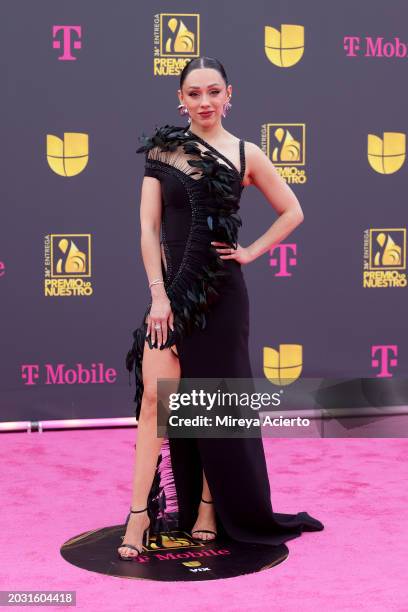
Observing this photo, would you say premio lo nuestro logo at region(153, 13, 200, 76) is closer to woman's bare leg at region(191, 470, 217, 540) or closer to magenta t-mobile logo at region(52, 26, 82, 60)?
magenta t-mobile logo at region(52, 26, 82, 60)

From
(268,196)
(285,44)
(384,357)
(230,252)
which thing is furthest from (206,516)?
(285,44)

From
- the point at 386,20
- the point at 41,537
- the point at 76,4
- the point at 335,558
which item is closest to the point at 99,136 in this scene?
the point at 76,4

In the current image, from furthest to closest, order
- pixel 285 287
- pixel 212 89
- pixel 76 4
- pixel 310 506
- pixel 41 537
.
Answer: pixel 285 287 < pixel 76 4 < pixel 310 506 < pixel 41 537 < pixel 212 89

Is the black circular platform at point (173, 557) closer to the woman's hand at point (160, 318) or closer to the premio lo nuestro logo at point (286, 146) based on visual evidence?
the woman's hand at point (160, 318)

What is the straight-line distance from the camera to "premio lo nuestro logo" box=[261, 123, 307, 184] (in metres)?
5.02

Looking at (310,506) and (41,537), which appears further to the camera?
(310,506)

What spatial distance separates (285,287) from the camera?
5113 mm

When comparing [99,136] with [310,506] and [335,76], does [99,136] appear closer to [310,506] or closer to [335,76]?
[335,76]

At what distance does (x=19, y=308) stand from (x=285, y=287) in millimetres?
1347

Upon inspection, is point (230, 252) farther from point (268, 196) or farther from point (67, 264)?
point (67, 264)

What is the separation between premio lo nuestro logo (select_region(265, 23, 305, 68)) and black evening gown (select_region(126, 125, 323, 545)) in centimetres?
200

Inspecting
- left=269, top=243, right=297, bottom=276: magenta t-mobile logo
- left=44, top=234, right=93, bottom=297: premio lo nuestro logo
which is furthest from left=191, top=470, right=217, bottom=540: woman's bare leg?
left=269, top=243, right=297, bottom=276: magenta t-mobile logo

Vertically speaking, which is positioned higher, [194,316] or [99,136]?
[99,136]

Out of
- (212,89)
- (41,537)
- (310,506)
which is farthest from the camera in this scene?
(310,506)
